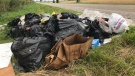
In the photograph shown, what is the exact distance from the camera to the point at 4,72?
278 centimetres

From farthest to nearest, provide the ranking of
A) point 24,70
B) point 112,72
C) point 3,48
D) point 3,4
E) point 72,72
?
point 3,4 → point 3,48 → point 24,70 → point 72,72 → point 112,72

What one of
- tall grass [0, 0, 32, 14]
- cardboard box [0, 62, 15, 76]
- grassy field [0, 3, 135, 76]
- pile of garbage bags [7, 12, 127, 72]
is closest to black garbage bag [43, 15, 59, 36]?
pile of garbage bags [7, 12, 127, 72]

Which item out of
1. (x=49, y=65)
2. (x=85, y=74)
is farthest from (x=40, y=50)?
(x=85, y=74)

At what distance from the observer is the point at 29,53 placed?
307 centimetres

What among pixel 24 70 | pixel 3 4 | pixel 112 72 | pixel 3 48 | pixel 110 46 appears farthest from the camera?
pixel 3 4

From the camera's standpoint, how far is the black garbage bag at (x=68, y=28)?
3.59 meters

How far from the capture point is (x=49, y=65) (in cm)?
301

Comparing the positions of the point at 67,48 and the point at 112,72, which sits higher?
the point at 67,48

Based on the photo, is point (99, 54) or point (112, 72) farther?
point (99, 54)

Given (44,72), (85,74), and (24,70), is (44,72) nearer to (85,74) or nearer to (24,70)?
(24,70)

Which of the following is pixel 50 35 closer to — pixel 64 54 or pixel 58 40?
pixel 58 40

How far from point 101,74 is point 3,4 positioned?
9.34 m

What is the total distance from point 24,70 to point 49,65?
457 mm

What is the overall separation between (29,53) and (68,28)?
41.1 inches
